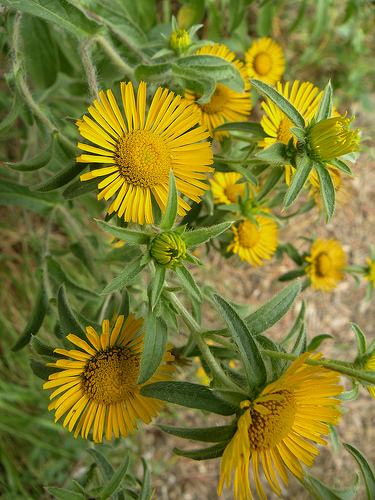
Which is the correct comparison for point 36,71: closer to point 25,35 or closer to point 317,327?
point 25,35

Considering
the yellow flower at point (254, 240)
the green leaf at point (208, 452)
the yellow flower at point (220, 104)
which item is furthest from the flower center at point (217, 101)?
the green leaf at point (208, 452)

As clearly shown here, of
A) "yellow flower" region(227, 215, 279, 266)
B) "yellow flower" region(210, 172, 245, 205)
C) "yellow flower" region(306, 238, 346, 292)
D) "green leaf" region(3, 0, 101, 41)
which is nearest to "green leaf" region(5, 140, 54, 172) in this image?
"green leaf" region(3, 0, 101, 41)

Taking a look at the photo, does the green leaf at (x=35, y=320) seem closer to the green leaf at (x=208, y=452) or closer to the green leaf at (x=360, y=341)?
the green leaf at (x=208, y=452)

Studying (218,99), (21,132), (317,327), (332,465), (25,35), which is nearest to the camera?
(218,99)

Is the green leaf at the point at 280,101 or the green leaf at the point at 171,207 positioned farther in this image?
the green leaf at the point at 280,101

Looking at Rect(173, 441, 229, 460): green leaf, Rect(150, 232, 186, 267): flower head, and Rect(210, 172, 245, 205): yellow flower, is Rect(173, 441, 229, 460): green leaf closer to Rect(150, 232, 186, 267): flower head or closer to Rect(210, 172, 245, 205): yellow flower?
Rect(150, 232, 186, 267): flower head

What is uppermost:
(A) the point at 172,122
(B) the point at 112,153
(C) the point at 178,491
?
(A) the point at 172,122

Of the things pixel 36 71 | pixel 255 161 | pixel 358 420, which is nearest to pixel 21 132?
pixel 36 71
